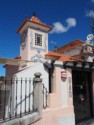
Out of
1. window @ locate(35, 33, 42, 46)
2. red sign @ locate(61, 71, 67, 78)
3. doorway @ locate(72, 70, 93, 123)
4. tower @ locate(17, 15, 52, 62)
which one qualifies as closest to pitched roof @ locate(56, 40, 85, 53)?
tower @ locate(17, 15, 52, 62)

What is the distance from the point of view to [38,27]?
66.0 feet

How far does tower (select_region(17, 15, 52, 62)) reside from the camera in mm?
19156

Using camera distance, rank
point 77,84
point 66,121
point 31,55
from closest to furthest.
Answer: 1. point 66,121
2. point 77,84
3. point 31,55

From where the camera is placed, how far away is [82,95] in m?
10.5

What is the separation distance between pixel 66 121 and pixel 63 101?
41.6 inches

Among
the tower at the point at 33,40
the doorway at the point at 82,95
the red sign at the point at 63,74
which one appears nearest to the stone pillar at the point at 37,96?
the red sign at the point at 63,74

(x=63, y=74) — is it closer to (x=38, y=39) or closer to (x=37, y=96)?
(x=37, y=96)

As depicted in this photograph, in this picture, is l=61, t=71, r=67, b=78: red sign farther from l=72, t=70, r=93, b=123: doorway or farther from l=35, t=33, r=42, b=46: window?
l=35, t=33, r=42, b=46: window

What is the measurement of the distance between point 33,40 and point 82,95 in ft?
36.0

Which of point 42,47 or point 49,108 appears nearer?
point 49,108

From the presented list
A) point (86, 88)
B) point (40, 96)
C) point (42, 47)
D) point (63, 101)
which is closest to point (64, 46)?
point (42, 47)

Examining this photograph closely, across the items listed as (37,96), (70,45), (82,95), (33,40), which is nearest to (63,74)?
(82,95)

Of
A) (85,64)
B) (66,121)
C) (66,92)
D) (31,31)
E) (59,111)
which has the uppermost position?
(31,31)

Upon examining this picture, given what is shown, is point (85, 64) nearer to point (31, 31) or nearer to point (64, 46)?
point (31, 31)
